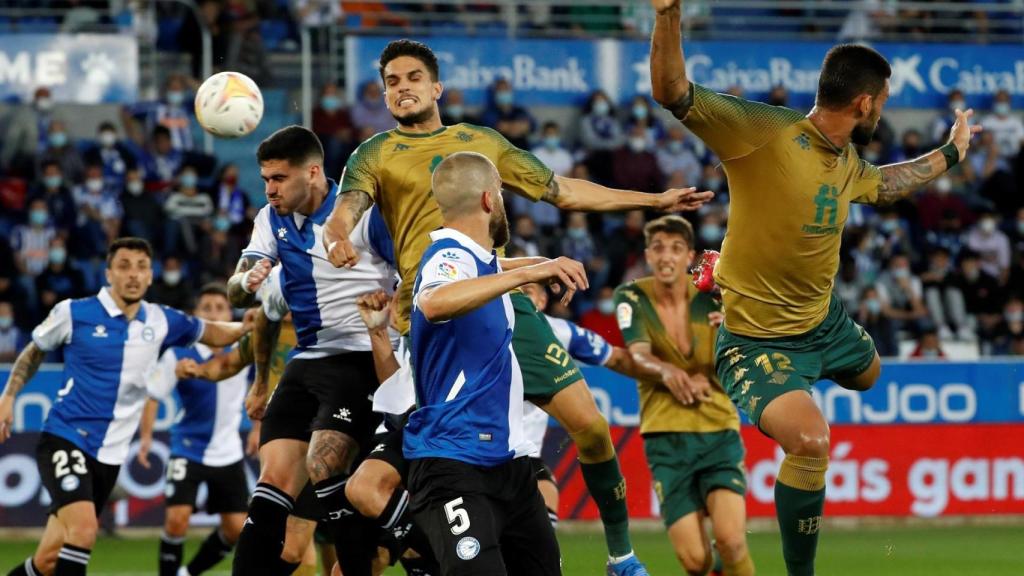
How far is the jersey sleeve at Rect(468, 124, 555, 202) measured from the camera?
859cm

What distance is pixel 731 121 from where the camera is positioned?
798 centimetres

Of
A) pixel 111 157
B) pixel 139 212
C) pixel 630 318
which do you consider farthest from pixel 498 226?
pixel 111 157

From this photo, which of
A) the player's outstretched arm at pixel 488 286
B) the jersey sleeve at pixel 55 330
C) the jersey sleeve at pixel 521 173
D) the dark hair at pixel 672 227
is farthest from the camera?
the jersey sleeve at pixel 55 330

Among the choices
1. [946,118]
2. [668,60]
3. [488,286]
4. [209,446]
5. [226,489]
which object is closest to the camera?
[488,286]

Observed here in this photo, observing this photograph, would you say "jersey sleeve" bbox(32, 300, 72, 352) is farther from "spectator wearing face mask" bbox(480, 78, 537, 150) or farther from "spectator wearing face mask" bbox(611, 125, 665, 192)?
"spectator wearing face mask" bbox(611, 125, 665, 192)

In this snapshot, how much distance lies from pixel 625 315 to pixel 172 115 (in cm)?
1104

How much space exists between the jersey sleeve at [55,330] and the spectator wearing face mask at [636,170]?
36.7 ft

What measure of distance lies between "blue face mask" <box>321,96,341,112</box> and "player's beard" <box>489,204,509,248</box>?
46.0 ft

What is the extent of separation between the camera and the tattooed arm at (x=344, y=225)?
24.6ft

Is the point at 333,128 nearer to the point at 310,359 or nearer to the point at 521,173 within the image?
the point at 310,359

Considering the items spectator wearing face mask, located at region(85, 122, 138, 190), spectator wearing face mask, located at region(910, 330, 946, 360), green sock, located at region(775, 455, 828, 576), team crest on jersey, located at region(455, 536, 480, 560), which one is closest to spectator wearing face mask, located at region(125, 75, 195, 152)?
spectator wearing face mask, located at region(85, 122, 138, 190)

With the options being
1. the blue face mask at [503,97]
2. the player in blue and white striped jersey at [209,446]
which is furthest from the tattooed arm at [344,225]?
the blue face mask at [503,97]

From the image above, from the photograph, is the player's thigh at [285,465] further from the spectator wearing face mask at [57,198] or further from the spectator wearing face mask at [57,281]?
the spectator wearing face mask at [57,198]

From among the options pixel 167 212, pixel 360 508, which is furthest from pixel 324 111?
pixel 360 508
